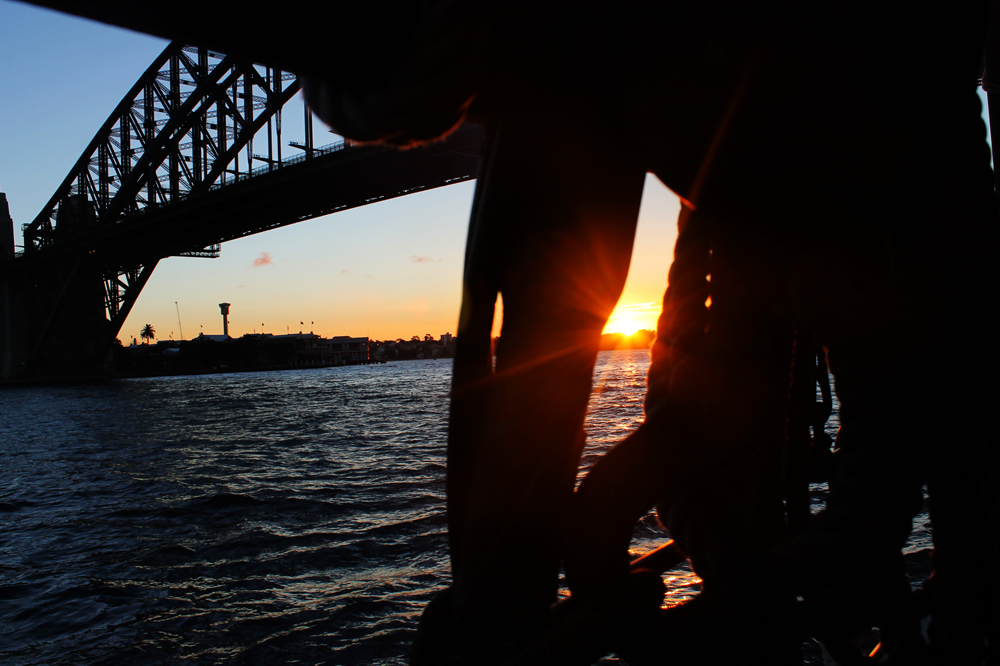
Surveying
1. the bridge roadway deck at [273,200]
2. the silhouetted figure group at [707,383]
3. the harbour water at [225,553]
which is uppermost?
the bridge roadway deck at [273,200]

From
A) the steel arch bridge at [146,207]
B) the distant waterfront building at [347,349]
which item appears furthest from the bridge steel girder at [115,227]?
the distant waterfront building at [347,349]

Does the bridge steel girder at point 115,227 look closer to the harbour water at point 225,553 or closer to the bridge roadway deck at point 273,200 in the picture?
the bridge roadway deck at point 273,200

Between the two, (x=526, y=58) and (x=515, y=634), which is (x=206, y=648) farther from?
(x=526, y=58)

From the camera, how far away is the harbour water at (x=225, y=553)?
256cm

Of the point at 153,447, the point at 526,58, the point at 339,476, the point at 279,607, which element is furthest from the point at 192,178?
the point at 526,58

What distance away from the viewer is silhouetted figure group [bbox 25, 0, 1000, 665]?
2.25 feet

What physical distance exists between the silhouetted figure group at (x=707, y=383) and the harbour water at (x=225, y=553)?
6.38 ft

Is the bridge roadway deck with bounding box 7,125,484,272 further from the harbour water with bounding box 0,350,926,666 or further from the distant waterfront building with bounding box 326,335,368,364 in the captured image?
the distant waterfront building with bounding box 326,335,368,364

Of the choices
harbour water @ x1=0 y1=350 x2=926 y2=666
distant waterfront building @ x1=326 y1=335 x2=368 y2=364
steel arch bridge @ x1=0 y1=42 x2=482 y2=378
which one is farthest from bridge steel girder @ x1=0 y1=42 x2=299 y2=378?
distant waterfront building @ x1=326 y1=335 x2=368 y2=364

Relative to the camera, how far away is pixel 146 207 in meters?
31.1

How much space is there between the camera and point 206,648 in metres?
2.50

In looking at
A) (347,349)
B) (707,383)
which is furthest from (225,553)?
(347,349)

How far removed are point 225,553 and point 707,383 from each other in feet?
12.6

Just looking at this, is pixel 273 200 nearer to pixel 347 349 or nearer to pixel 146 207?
pixel 146 207
